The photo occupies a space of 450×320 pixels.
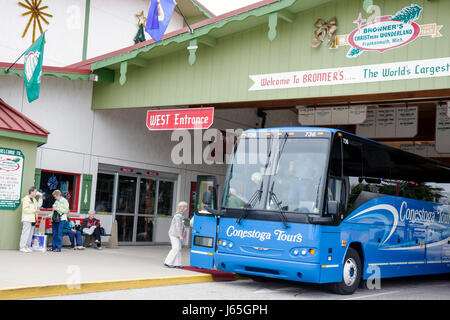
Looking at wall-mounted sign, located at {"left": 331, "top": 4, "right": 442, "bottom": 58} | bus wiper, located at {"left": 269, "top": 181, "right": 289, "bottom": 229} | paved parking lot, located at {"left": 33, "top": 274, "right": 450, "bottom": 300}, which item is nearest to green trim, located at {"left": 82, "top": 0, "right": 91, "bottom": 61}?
wall-mounted sign, located at {"left": 331, "top": 4, "right": 442, "bottom": 58}

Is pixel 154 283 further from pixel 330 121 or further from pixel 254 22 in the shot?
pixel 330 121

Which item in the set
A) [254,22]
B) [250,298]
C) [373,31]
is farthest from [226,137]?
[250,298]

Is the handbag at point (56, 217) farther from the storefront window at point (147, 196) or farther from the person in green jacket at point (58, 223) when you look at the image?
the storefront window at point (147, 196)

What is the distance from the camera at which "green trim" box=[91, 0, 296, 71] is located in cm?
1374

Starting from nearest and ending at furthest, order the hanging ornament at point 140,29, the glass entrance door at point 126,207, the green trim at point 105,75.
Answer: the green trim at point 105,75 → the glass entrance door at point 126,207 → the hanging ornament at point 140,29

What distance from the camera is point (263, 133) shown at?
37.0 ft

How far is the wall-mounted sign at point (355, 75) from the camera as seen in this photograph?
1208 cm

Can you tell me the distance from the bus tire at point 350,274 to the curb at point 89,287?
2.90 m

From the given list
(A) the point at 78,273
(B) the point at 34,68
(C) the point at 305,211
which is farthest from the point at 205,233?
(B) the point at 34,68

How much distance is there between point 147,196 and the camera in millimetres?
20406

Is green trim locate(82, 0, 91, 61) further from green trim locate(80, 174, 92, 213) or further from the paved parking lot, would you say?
the paved parking lot

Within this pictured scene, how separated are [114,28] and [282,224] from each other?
16438 millimetres

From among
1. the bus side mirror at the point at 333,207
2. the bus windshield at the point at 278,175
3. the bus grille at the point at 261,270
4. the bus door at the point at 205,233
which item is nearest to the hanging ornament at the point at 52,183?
the bus door at the point at 205,233

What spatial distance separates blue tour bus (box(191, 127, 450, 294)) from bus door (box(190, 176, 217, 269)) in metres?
0.02
